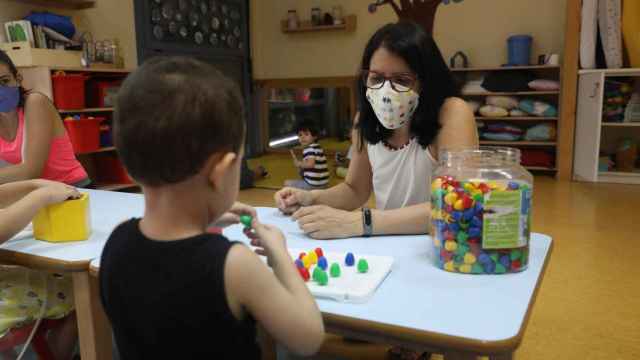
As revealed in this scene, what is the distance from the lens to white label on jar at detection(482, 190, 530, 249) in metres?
0.88

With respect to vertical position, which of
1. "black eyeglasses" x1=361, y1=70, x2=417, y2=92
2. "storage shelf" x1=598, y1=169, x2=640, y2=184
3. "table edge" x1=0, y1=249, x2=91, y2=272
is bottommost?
"storage shelf" x1=598, y1=169, x2=640, y2=184

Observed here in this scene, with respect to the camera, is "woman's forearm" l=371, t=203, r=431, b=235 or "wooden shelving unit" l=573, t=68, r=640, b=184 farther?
"wooden shelving unit" l=573, t=68, r=640, b=184

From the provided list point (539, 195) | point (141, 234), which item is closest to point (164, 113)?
point (141, 234)

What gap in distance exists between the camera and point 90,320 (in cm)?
111

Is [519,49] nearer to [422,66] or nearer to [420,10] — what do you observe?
[420,10]

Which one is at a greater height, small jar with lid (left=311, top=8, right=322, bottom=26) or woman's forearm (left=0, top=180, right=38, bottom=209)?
small jar with lid (left=311, top=8, right=322, bottom=26)

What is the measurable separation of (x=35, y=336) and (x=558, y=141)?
4448 mm

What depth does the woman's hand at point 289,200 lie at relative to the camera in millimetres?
1414

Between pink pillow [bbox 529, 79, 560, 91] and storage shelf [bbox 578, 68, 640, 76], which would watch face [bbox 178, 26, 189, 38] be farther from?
storage shelf [bbox 578, 68, 640, 76]

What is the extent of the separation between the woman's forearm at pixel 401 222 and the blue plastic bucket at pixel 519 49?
4.25 meters

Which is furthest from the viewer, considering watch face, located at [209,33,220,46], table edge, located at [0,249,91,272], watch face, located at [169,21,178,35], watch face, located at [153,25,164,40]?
watch face, located at [209,33,220,46]

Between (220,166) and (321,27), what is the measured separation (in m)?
5.60

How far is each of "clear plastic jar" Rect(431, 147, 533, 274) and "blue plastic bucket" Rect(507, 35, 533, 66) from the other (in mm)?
4379

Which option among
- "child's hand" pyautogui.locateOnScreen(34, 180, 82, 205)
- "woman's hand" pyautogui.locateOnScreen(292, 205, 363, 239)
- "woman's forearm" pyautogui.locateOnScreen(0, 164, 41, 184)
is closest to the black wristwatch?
"woman's hand" pyautogui.locateOnScreen(292, 205, 363, 239)
